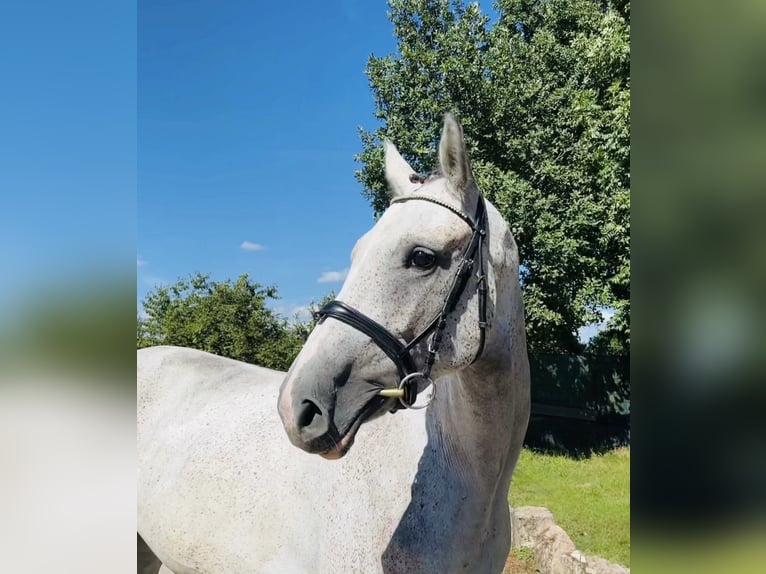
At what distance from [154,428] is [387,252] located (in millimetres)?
2017

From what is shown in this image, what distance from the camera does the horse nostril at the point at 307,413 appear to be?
1358 mm

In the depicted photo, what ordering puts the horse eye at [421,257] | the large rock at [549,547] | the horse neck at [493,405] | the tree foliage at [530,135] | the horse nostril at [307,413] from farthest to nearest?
the tree foliage at [530,135] < the large rock at [549,547] < the horse neck at [493,405] < the horse eye at [421,257] < the horse nostril at [307,413]

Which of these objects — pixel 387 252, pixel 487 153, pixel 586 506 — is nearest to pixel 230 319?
pixel 487 153

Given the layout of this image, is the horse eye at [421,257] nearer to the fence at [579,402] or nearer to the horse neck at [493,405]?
the horse neck at [493,405]

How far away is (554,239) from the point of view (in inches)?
387

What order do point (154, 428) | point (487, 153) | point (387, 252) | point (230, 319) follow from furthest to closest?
point (230, 319) < point (487, 153) < point (154, 428) < point (387, 252)

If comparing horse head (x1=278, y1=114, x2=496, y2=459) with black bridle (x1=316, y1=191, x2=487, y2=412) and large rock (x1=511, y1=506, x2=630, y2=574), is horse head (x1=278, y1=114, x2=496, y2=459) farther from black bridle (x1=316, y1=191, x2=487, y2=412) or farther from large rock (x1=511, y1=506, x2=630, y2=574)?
large rock (x1=511, y1=506, x2=630, y2=574)

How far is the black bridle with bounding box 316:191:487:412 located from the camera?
145cm

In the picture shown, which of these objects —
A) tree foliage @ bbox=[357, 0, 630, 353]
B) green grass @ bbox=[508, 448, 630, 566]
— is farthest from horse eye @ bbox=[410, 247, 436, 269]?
tree foliage @ bbox=[357, 0, 630, 353]

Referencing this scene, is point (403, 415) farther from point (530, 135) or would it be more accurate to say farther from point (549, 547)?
point (530, 135)

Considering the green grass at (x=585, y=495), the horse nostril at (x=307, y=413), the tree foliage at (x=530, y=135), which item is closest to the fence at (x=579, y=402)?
the green grass at (x=585, y=495)

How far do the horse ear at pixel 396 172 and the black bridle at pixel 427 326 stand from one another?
304 mm
